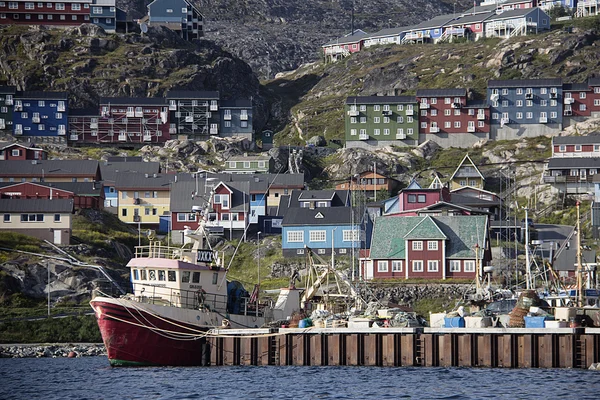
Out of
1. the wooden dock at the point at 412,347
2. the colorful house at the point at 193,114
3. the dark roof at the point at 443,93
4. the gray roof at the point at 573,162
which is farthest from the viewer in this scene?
the colorful house at the point at 193,114

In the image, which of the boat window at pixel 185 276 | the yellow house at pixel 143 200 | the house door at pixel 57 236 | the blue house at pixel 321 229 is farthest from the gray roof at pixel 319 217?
the boat window at pixel 185 276

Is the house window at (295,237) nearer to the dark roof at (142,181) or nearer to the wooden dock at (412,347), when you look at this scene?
the dark roof at (142,181)

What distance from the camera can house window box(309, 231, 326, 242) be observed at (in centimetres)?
12188

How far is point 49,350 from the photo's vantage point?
280 feet

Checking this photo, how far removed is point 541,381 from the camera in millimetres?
57000

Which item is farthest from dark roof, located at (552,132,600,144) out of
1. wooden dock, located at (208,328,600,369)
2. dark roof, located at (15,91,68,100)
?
wooden dock, located at (208,328,600,369)

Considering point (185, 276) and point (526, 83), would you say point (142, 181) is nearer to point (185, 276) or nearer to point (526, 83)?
point (526, 83)

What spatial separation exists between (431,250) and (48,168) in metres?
55.8

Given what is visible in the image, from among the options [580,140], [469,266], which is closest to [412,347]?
[469,266]

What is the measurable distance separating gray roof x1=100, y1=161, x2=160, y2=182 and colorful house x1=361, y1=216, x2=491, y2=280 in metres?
43.9

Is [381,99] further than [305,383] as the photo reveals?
Yes

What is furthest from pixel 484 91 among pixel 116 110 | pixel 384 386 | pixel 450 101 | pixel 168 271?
pixel 384 386

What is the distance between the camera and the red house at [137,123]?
561 feet

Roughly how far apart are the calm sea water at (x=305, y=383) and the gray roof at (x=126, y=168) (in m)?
80.7
